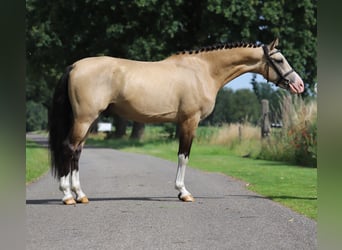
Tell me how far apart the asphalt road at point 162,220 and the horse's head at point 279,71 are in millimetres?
1773

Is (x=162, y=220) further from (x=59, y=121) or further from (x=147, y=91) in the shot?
(x=59, y=121)

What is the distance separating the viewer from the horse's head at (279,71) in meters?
7.28

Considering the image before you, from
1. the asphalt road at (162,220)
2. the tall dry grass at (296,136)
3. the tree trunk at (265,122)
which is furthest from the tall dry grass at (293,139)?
the asphalt road at (162,220)

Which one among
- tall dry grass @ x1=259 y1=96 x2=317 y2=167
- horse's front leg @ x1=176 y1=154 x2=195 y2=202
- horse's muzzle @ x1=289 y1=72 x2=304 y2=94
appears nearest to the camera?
horse's front leg @ x1=176 y1=154 x2=195 y2=202

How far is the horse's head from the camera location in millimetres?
7277

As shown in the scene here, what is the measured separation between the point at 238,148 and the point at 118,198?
12704 millimetres

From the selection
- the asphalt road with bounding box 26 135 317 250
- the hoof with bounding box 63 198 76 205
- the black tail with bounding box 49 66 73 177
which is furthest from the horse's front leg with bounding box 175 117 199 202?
the black tail with bounding box 49 66 73 177

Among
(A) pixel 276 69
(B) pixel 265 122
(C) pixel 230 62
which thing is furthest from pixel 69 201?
(B) pixel 265 122

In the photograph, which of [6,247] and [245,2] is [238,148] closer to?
[245,2]

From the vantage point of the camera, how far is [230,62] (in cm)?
738

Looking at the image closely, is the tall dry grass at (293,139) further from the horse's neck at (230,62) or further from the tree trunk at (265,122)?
the horse's neck at (230,62)

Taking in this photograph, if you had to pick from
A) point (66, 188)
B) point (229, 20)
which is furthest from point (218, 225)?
point (229, 20)

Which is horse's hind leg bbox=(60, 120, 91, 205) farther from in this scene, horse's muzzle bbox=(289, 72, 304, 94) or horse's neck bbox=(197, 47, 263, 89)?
horse's muzzle bbox=(289, 72, 304, 94)

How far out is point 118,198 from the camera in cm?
720
